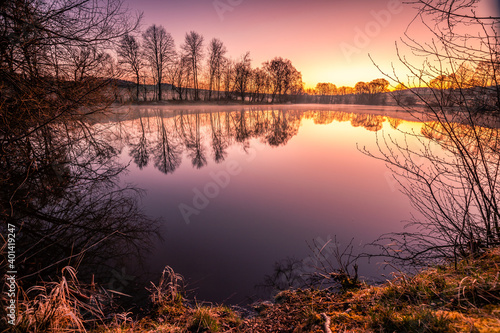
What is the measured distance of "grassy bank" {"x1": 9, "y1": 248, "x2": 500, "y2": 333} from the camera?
1.76 m

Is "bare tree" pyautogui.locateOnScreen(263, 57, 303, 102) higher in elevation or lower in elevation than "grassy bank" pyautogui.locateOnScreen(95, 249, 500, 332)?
higher

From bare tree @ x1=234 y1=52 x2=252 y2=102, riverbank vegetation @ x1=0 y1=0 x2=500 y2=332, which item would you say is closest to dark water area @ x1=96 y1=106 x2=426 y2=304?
riverbank vegetation @ x1=0 y1=0 x2=500 y2=332

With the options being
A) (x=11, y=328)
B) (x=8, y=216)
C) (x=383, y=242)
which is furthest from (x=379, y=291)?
(x=8, y=216)

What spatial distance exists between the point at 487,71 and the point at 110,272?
19.2ft

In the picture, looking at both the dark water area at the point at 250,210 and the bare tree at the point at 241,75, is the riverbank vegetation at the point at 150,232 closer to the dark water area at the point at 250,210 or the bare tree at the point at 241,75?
the dark water area at the point at 250,210

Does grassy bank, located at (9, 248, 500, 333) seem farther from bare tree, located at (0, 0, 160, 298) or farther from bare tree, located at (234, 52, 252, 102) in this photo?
bare tree, located at (234, 52, 252, 102)

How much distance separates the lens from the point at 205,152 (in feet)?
33.8

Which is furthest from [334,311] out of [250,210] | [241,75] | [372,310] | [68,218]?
[241,75]

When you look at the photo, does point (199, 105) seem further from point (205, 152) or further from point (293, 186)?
point (293, 186)

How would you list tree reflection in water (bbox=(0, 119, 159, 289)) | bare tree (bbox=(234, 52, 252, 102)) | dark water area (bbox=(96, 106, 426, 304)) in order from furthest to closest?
1. bare tree (bbox=(234, 52, 252, 102))
2. dark water area (bbox=(96, 106, 426, 304))
3. tree reflection in water (bbox=(0, 119, 159, 289))

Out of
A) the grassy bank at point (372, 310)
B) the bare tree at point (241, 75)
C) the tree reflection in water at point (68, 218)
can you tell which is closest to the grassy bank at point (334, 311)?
the grassy bank at point (372, 310)

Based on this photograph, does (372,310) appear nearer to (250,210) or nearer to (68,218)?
(250,210)

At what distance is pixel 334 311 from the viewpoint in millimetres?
2320

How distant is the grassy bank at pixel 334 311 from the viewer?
176 cm
